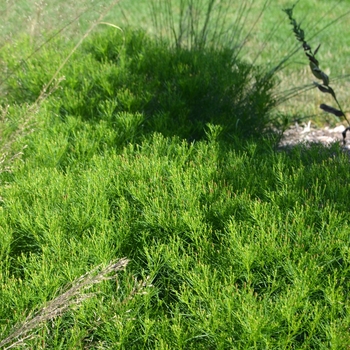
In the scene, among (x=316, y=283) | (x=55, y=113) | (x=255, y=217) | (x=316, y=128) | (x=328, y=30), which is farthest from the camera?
(x=328, y=30)

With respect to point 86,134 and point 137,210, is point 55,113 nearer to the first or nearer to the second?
point 86,134

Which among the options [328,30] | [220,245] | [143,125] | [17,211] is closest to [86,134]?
[143,125]

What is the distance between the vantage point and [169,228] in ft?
7.92

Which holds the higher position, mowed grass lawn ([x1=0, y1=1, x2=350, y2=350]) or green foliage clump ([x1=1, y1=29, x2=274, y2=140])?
green foliage clump ([x1=1, y1=29, x2=274, y2=140])

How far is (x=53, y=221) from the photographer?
2.40 meters

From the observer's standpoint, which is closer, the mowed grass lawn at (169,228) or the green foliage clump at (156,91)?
the mowed grass lawn at (169,228)

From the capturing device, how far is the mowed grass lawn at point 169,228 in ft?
6.56

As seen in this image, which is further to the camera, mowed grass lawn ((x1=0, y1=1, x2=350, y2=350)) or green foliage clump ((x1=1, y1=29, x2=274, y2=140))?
green foliage clump ((x1=1, y1=29, x2=274, y2=140))

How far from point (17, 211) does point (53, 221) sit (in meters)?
0.22

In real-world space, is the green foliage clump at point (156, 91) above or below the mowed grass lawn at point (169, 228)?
above

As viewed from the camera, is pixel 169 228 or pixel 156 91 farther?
pixel 156 91

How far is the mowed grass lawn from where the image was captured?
78.7 inches

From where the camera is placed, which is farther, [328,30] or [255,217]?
[328,30]

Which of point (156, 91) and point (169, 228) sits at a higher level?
point (156, 91)
